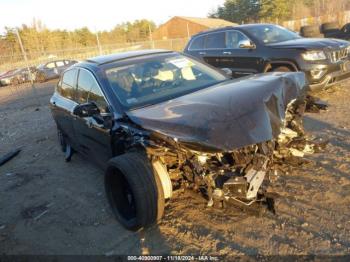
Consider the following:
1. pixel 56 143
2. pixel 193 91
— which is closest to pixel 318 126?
pixel 193 91

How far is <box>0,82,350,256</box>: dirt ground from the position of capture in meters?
3.16

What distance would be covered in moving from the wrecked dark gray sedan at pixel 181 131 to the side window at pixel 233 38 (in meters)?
4.18

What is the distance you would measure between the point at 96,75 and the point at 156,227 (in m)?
2.06

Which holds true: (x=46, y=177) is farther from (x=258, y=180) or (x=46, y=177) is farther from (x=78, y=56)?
(x=78, y=56)

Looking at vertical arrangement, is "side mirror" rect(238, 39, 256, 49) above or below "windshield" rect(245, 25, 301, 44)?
below

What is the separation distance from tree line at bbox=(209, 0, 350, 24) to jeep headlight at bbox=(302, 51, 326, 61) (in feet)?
141

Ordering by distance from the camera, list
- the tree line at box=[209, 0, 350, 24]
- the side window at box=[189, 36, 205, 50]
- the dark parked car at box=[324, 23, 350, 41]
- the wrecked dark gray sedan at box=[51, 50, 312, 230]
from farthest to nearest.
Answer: the tree line at box=[209, 0, 350, 24] → the dark parked car at box=[324, 23, 350, 41] → the side window at box=[189, 36, 205, 50] → the wrecked dark gray sedan at box=[51, 50, 312, 230]

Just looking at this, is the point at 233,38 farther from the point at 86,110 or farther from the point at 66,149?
the point at 86,110

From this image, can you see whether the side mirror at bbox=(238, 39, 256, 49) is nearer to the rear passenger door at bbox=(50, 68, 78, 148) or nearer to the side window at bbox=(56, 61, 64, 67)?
the rear passenger door at bbox=(50, 68, 78, 148)

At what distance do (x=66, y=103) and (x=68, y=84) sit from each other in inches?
12.4

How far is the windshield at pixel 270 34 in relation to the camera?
27.1 feet

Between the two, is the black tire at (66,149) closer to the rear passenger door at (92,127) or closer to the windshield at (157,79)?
the rear passenger door at (92,127)

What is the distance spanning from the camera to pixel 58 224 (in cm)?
410

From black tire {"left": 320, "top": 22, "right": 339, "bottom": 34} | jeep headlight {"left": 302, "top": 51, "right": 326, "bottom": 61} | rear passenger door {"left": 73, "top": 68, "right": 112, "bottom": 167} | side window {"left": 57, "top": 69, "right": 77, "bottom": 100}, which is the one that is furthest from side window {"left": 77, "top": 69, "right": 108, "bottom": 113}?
black tire {"left": 320, "top": 22, "right": 339, "bottom": 34}
